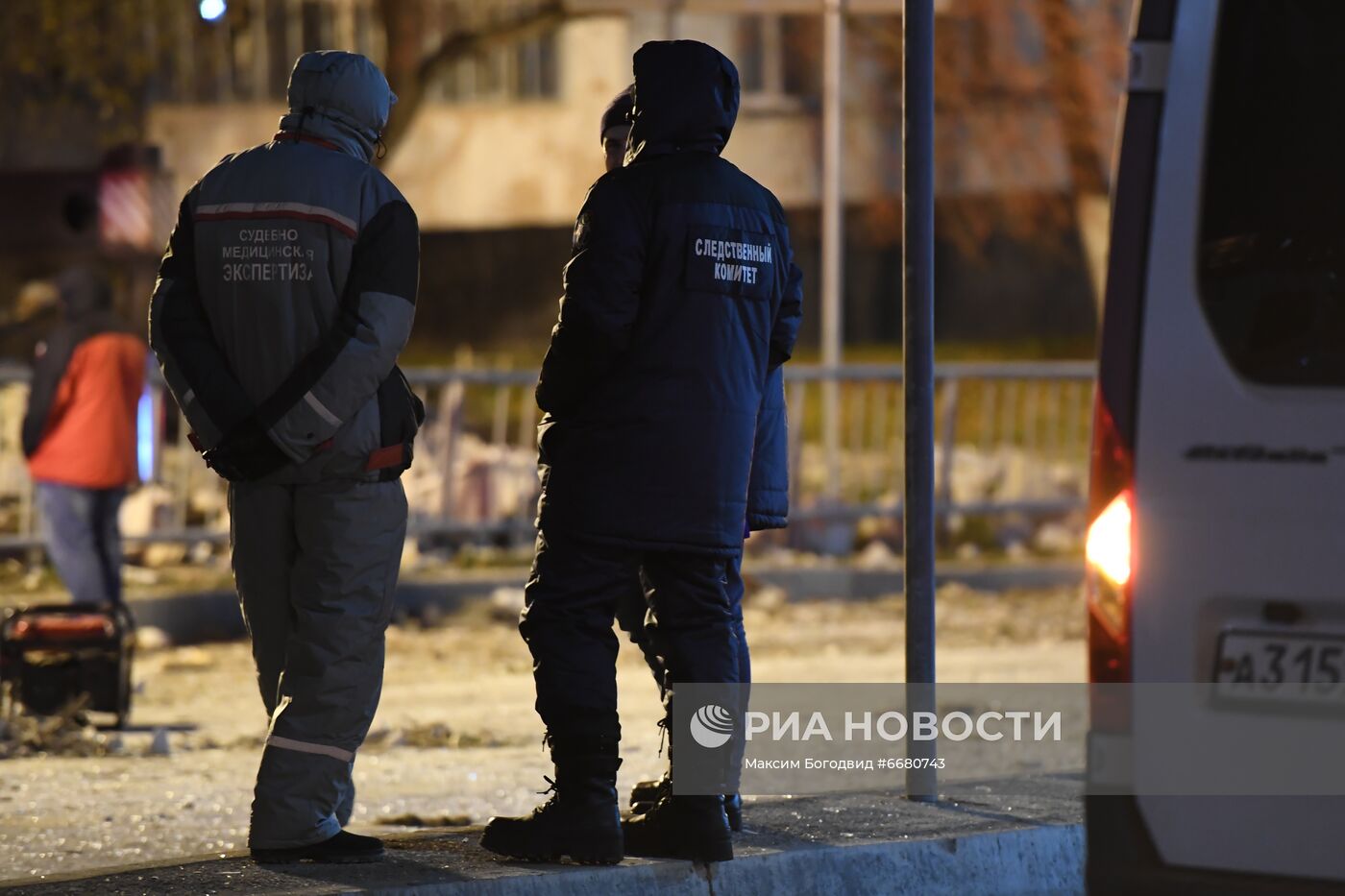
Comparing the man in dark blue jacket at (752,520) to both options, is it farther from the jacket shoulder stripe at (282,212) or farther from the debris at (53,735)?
the debris at (53,735)

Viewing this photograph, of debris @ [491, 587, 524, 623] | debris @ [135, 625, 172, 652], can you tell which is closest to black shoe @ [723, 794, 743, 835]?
debris @ [135, 625, 172, 652]

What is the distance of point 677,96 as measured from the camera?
194 inches

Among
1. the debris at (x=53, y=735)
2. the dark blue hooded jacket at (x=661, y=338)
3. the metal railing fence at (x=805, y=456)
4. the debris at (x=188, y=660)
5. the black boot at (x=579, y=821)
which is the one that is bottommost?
the debris at (x=188, y=660)

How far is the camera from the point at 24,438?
384 inches

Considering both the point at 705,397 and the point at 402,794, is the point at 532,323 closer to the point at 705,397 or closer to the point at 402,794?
the point at 402,794

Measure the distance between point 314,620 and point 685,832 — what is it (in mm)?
922

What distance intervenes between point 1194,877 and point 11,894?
230cm

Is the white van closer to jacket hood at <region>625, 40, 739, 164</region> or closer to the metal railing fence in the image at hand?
jacket hood at <region>625, 40, 739, 164</region>

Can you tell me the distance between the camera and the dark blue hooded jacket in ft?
15.8

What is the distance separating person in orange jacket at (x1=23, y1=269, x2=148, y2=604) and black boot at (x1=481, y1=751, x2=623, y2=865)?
5.39 meters

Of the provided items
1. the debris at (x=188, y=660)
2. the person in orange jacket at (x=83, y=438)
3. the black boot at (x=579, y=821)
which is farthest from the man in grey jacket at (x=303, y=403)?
the debris at (x=188, y=660)

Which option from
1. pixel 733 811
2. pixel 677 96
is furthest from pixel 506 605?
pixel 677 96

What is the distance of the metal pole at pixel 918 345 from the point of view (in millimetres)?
5598

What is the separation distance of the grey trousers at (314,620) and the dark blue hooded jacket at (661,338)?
0.41 metres
